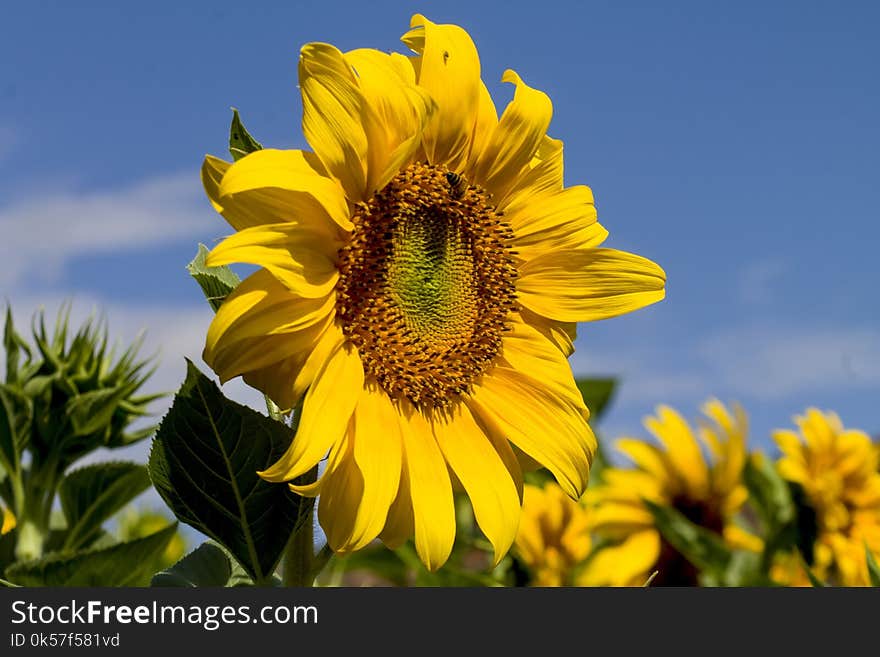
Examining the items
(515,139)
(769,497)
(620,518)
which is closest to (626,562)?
(620,518)

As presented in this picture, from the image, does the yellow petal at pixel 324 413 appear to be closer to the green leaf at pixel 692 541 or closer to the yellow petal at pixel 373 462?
the yellow petal at pixel 373 462

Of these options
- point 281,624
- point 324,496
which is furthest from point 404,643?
point 324,496

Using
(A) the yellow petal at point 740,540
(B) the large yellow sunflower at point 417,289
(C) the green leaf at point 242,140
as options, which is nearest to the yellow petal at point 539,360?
(B) the large yellow sunflower at point 417,289

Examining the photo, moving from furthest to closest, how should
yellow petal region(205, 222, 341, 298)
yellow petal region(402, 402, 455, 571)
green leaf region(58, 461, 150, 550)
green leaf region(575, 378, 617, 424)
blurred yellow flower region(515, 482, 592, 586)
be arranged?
1. green leaf region(575, 378, 617, 424)
2. blurred yellow flower region(515, 482, 592, 586)
3. green leaf region(58, 461, 150, 550)
4. yellow petal region(402, 402, 455, 571)
5. yellow petal region(205, 222, 341, 298)

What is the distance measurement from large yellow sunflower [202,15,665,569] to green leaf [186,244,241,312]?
0.10 m

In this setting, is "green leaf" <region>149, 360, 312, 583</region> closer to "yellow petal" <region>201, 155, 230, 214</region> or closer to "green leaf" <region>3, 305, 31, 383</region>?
"yellow petal" <region>201, 155, 230, 214</region>

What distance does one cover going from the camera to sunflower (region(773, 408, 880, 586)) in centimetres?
324

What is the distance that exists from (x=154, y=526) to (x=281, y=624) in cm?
240

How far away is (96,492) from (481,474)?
123 centimetres

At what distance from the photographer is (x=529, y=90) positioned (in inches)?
59.2

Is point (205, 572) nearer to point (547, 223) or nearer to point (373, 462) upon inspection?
point (373, 462)

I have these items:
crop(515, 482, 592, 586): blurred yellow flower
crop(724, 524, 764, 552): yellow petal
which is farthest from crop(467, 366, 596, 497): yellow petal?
crop(724, 524, 764, 552): yellow petal

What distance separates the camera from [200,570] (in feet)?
4.99

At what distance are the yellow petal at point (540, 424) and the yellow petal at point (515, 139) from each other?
10.7 inches
